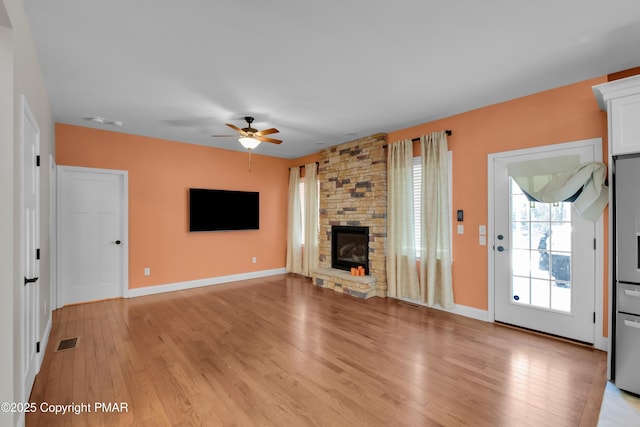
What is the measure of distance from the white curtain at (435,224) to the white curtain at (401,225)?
20 centimetres

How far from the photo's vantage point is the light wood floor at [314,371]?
6.81ft

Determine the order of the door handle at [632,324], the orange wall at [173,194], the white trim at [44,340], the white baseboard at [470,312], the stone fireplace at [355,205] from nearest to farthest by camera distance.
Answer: the door handle at [632,324] < the white trim at [44,340] < the white baseboard at [470,312] < the orange wall at [173,194] < the stone fireplace at [355,205]

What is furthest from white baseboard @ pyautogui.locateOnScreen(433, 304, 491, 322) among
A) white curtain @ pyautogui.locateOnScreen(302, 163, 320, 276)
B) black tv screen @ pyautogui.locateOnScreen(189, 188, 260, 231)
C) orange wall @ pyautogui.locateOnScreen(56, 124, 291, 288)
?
black tv screen @ pyautogui.locateOnScreen(189, 188, 260, 231)

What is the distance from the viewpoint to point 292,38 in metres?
2.41

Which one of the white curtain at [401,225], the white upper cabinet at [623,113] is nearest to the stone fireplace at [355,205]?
the white curtain at [401,225]

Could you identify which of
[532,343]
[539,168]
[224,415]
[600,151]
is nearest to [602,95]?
[600,151]

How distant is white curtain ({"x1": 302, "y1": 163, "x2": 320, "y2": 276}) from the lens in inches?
255

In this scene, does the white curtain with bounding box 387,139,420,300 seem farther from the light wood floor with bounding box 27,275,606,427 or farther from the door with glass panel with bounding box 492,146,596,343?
the door with glass panel with bounding box 492,146,596,343

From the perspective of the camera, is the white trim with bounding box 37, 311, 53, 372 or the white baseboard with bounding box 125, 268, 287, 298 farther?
the white baseboard with bounding box 125, 268, 287, 298

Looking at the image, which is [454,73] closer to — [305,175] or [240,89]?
[240,89]

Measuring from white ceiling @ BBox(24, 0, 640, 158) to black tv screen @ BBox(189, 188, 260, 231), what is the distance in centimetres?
205

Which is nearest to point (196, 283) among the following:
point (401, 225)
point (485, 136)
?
point (401, 225)

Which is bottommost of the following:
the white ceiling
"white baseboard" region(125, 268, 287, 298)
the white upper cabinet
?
"white baseboard" region(125, 268, 287, 298)

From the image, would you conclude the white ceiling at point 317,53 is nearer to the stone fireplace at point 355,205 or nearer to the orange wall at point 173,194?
the orange wall at point 173,194
